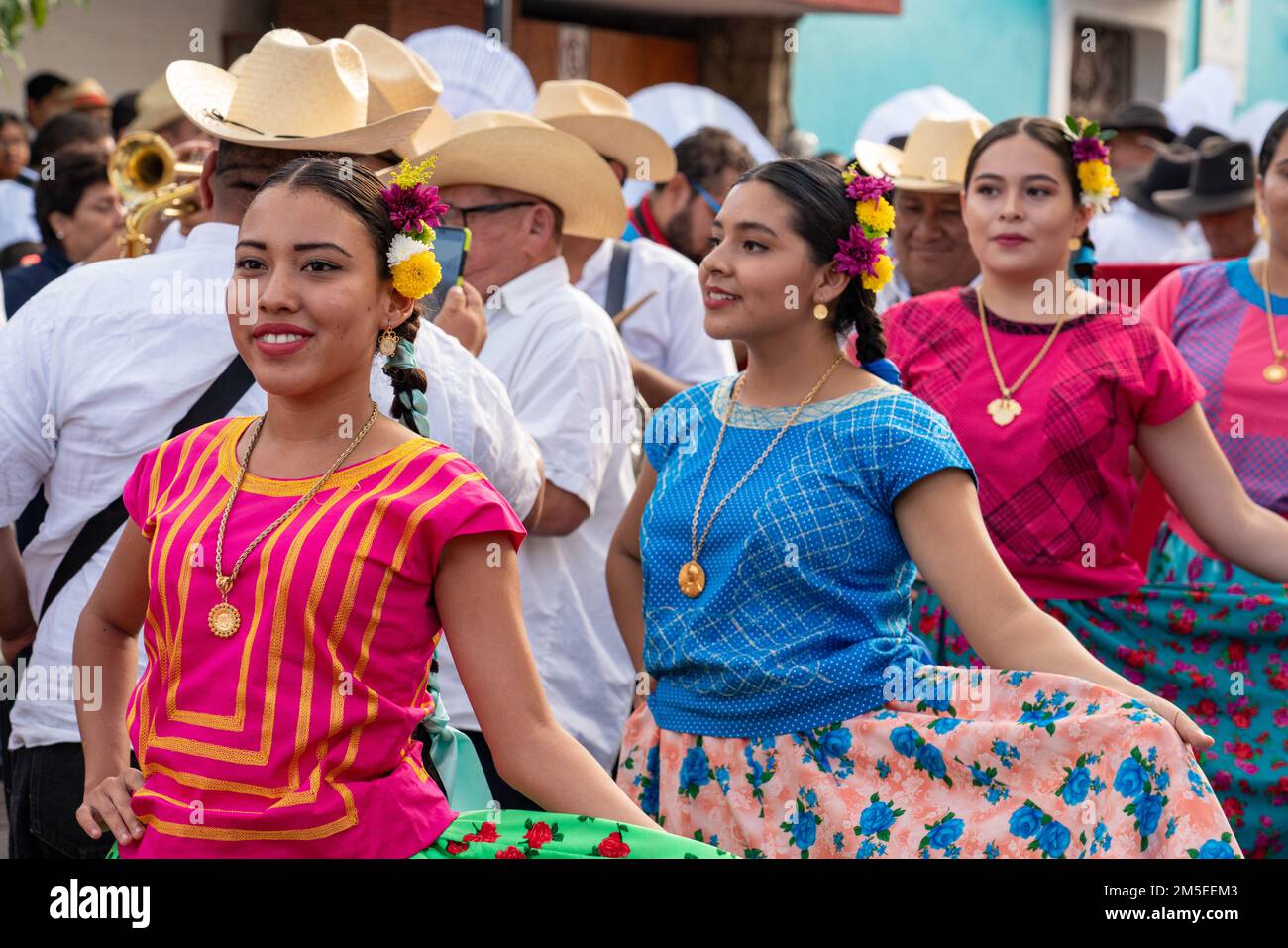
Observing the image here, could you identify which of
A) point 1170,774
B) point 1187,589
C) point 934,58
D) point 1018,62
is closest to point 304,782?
point 1170,774

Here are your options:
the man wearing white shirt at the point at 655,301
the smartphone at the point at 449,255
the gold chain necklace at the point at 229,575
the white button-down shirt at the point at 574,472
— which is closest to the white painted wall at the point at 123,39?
the man wearing white shirt at the point at 655,301

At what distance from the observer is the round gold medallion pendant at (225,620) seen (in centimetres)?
244

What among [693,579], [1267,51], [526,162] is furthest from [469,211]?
[1267,51]

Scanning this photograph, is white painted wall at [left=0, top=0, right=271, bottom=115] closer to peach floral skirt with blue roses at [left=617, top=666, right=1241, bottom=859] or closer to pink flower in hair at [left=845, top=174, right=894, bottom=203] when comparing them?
pink flower in hair at [left=845, top=174, right=894, bottom=203]

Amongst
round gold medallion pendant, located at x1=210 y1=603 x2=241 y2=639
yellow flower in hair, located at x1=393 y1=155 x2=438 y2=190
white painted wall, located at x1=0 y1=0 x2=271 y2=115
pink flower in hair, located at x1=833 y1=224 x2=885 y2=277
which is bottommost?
round gold medallion pendant, located at x1=210 y1=603 x2=241 y2=639

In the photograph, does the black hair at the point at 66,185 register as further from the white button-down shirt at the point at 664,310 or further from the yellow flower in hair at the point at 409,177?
the yellow flower in hair at the point at 409,177

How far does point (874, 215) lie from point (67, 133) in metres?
5.37

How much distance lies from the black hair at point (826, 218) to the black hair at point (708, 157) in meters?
3.57

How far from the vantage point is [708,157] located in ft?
23.7

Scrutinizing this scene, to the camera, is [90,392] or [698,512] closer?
[90,392]

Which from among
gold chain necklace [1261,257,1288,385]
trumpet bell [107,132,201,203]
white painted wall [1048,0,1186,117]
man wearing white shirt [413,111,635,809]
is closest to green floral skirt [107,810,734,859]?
man wearing white shirt [413,111,635,809]

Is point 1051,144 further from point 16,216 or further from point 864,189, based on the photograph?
point 16,216

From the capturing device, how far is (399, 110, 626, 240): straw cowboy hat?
4582 millimetres

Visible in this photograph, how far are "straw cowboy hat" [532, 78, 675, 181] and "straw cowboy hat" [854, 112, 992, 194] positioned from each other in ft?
2.75
